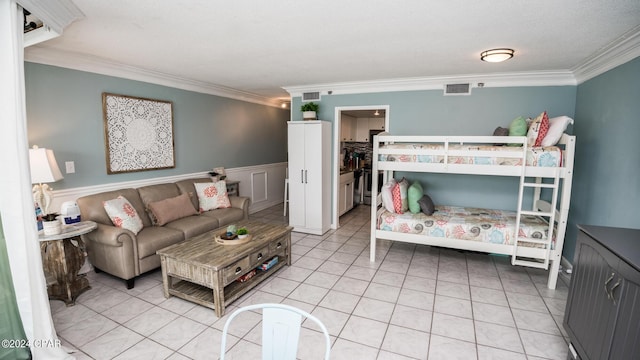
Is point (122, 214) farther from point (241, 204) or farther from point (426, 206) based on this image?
point (426, 206)

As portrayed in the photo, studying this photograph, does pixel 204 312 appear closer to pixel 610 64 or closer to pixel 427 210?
pixel 427 210

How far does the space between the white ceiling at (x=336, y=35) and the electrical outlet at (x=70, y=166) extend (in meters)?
1.05

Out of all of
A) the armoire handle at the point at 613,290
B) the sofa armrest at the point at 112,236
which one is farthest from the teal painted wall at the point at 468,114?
the sofa armrest at the point at 112,236

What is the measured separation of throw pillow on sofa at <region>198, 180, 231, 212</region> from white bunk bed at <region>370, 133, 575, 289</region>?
2.26 metres

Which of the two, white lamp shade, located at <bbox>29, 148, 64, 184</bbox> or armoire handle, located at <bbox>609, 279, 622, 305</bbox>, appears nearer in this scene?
armoire handle, located at <bbox>609, 279, 622, 305</bbox>

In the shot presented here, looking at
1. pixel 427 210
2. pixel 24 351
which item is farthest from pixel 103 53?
pixel 427 210

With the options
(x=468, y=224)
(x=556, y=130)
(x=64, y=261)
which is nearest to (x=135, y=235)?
(x=64, y=261)

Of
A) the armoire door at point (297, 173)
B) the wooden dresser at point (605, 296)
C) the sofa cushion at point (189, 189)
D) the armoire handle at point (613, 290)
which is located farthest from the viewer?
the armoire door at point (297, 173)

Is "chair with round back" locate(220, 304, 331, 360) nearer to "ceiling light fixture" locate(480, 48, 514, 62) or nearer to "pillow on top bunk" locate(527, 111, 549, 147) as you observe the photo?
"ceiling light fixture" locate(480, 48, 514, 62)

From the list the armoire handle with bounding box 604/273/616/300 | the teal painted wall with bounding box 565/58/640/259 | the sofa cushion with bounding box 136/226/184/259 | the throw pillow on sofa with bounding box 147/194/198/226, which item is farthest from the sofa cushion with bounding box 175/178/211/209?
the teal painted wall with bounding box 565/58/640/259

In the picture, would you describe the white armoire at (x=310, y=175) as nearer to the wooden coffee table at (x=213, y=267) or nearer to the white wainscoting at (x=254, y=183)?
the white wainscoting at (x=254, y=183)

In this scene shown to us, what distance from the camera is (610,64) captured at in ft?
9.43

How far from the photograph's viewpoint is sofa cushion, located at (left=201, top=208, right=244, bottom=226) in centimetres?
401

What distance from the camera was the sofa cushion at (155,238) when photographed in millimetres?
3039
